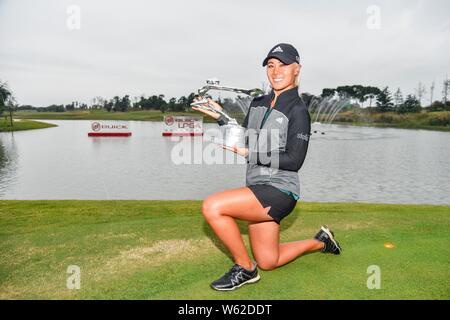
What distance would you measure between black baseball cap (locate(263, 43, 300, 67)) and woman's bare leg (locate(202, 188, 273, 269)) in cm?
124

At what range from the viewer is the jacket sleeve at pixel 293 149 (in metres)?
3.70

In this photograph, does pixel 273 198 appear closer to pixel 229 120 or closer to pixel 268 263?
pixel 268 263

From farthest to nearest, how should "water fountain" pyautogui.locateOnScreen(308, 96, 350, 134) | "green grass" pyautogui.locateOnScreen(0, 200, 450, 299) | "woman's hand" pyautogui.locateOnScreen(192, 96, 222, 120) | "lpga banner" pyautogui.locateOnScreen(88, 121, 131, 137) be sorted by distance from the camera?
"water fountain" pyautogui.locateOnScreen(308, 96, 350, 134) < "lpga banner" pyautogui.locateOnScreen(88, 121, 131, 137) < "woman's hand" pyautogui.locateOnScreen(192, 96, 222, 120) < "green grass" pyautogui.locateOnScreen(0, 200, 450, 299)

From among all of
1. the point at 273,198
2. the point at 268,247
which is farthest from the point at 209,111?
the point at 268,247

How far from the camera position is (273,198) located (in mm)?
3732

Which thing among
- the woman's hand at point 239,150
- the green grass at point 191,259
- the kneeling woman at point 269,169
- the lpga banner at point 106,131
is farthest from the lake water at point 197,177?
the lpga banner at point 106,131

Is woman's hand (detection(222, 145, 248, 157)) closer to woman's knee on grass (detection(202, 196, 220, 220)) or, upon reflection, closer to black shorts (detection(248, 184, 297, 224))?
black shorts (detection(248, 184, 297, 224))

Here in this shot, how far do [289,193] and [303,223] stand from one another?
8.20 feet

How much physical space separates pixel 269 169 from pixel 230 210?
1.73 feet

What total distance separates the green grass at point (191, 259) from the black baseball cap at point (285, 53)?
80.4 inches

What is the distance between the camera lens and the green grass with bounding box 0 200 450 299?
→ 3.61m

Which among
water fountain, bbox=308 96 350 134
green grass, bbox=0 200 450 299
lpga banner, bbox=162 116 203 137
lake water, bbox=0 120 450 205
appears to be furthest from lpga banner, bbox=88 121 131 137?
green grass, bbox=0 200 450 299

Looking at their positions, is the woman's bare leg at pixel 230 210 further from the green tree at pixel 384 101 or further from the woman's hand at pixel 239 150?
the green tree at pixel 384 101
